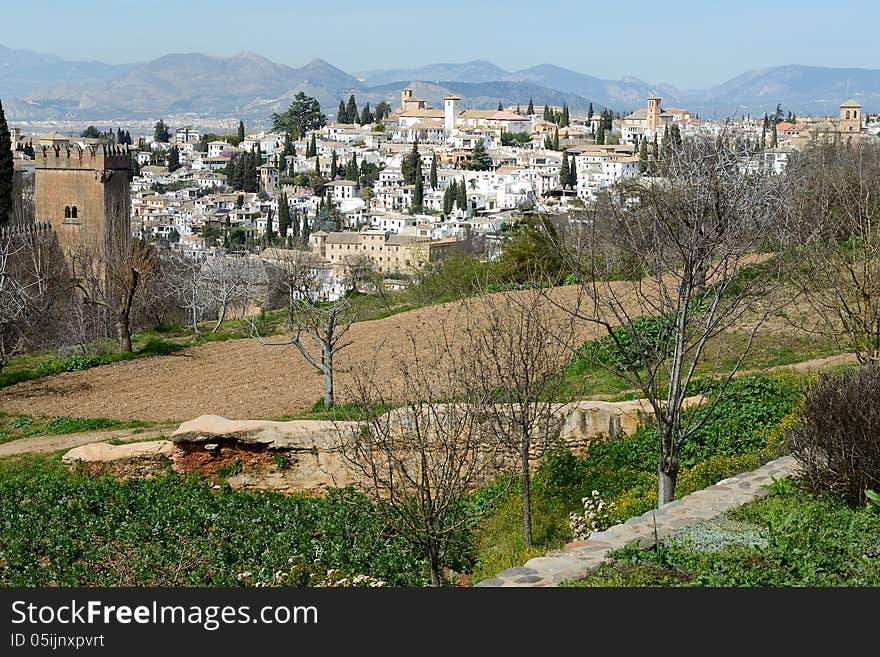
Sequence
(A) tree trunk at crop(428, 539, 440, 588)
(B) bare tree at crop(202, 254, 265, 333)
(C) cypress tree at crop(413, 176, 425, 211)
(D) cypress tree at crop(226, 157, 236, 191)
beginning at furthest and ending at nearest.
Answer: (D) cypress tree at crop(226, 157, 236, 191), (C) cypress tree at crop(413, 176, 425, 211), (B) bare tree at crop(202, 254, 265, 333), (A) tree trunk at crop(428, 539, 440, 588)

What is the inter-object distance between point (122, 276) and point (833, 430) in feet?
49.4

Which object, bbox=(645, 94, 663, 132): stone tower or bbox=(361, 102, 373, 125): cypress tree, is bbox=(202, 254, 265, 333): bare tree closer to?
bbox=(645, 94, 663, 132): stone tower

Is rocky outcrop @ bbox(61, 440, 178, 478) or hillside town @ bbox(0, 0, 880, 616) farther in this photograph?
rocky outcrop @ bbox(61, 440, 178, 478)

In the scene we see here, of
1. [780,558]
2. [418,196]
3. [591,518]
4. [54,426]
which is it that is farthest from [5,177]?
[418,196]

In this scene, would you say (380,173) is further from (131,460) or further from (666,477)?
(666,477)

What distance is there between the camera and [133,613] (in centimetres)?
470

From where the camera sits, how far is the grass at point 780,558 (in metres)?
5.36

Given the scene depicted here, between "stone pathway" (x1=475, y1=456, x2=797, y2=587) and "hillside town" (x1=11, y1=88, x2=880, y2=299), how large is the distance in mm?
49165

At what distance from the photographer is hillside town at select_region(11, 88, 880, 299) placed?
3054 inches

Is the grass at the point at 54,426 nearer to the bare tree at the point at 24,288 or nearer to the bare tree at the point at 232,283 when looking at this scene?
the bare tree at the point at 24,288

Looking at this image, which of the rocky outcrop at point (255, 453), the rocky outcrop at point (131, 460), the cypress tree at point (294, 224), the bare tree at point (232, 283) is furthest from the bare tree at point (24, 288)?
the cypress tree at point (294, 224)

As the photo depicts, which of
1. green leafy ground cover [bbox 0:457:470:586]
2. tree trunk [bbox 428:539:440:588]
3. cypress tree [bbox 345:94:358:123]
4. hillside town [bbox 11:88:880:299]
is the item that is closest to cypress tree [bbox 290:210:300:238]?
hillside town [bbox 11:88:880:299]

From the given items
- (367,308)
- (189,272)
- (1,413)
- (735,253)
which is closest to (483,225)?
(189,272)

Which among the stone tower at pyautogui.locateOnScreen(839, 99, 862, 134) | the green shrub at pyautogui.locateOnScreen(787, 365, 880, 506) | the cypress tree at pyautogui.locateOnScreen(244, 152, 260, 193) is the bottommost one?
the green shrub at pyautogui.locateOnScreen(787, 365, 880, 506)
